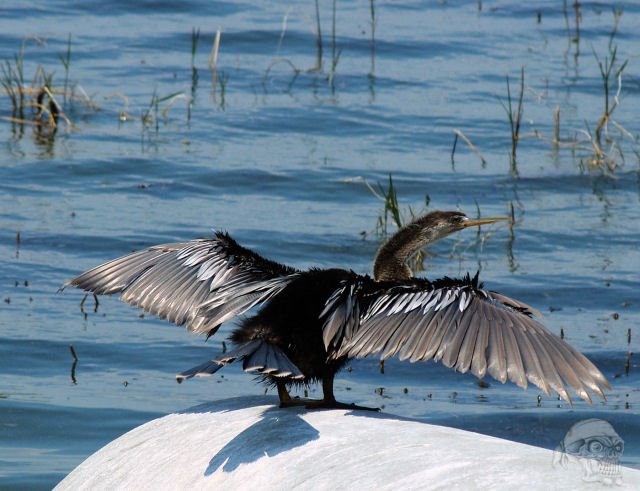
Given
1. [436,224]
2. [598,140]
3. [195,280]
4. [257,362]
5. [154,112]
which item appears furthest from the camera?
[154,112]

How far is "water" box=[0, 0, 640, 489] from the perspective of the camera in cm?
579

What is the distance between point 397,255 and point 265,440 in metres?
1.50

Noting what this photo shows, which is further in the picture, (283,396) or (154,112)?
(154,112)

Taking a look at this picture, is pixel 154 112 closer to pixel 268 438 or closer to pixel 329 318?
pixel 329 318

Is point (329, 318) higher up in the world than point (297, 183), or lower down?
higher up

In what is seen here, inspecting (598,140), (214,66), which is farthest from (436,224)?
(214,66)

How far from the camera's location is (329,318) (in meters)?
3.49

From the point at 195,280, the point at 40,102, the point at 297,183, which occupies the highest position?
the point at 40,102

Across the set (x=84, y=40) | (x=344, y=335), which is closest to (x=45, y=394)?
(x=344, y=335)

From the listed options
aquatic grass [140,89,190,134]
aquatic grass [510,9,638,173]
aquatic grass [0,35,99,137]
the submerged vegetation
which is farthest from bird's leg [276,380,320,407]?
aquatic grass [140,89,190,134]

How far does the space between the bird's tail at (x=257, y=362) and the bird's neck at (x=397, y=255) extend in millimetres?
1032

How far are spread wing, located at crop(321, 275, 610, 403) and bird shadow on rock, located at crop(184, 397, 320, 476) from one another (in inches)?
9.9

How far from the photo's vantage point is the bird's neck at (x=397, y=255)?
4488 millimetres

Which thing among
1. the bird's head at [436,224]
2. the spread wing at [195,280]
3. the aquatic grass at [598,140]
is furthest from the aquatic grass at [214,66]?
the spread wing at [195,280]
